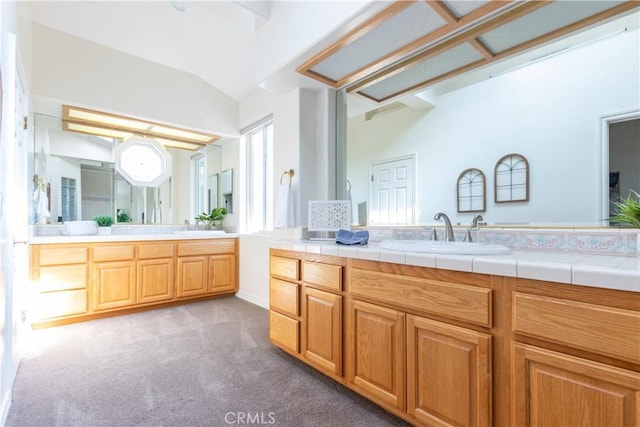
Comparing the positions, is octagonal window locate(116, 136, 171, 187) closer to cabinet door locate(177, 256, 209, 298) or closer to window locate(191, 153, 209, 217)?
window locate(191, 153, 209, 217)

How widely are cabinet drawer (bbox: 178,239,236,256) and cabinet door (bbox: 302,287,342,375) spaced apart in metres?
2.22

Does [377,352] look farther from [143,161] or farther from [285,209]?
[143,161]

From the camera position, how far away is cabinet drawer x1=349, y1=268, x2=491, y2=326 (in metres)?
1.13

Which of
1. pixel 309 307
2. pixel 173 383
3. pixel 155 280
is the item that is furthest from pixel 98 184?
pixel 309 307

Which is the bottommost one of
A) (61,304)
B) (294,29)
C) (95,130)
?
(61,304)

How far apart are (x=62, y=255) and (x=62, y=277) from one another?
0.21 metres

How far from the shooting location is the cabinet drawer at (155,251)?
3.32 m

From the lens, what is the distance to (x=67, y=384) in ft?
6.03

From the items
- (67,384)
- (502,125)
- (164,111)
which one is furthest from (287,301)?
(164,111)

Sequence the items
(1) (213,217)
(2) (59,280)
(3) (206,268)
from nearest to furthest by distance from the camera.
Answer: (2) (59,280), (3) (206,268), (1) (213,217)

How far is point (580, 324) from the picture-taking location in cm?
90

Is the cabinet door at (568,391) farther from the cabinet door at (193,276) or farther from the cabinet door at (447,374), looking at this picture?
the cabinet door at (193,276)

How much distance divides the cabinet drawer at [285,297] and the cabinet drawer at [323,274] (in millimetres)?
151

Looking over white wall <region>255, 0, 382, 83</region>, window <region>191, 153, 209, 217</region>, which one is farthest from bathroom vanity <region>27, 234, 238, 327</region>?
white wall <region>255, 0, 382, 83</region>
